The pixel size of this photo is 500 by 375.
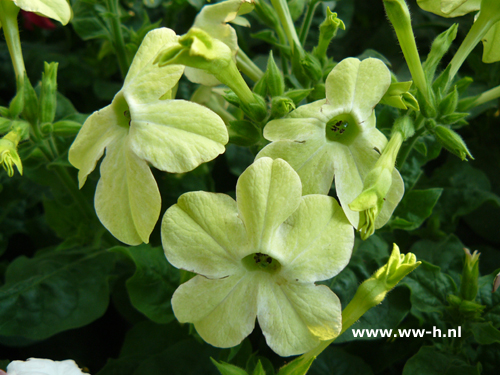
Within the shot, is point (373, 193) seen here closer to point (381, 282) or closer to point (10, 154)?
point (381, 282)

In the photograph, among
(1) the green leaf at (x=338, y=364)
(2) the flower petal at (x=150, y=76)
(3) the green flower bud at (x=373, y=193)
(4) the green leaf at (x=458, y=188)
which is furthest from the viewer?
(4) the green leaf at (x=458, y=188)

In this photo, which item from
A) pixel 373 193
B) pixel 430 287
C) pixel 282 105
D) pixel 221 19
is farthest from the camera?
Answer: pixel 430 287

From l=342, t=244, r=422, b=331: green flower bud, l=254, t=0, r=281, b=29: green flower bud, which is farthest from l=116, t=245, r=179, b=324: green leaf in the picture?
l=254, t=0, r=281, b=29: green flower bud

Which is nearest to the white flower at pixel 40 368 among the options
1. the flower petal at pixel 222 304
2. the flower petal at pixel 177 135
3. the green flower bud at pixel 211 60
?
the flower petal at pixel 222 304

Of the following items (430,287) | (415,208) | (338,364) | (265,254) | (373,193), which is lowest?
(338,364)

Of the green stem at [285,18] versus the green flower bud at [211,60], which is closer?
the green flower bud at [211,60]

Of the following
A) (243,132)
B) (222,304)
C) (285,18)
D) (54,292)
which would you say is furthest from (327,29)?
(54,292)

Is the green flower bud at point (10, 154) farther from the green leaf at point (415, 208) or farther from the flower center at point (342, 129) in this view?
the green leaf at point (415, 208)
